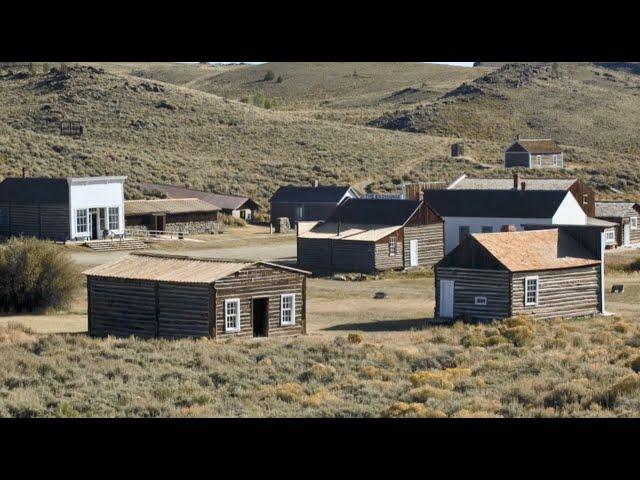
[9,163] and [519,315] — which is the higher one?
[9,163]

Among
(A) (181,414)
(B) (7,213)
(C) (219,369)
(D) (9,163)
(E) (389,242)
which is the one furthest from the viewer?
(D) (9,163)

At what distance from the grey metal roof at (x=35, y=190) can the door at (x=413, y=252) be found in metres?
17.4

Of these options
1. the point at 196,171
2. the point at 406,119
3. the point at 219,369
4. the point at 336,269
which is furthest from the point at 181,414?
the point at 406,119

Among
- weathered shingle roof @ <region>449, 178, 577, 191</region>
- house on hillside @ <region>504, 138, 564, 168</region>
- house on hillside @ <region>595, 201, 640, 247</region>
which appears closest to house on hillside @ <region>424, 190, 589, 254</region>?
house on hillside @ <region>595, 201, 640, 247</region>

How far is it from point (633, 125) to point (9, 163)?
247 feet

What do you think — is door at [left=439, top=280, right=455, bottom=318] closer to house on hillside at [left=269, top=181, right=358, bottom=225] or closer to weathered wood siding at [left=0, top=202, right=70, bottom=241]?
weathered wood siding at [left=0, top=202, right=70, bottom=241]

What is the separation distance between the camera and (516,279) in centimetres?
3584

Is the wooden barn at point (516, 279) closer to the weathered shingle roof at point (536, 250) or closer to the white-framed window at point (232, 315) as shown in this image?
the weathered shingle roof at point (536, 250)

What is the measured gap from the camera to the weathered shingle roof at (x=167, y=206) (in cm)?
6425

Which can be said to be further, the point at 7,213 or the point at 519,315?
the point at 7,213

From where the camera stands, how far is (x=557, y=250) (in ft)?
125

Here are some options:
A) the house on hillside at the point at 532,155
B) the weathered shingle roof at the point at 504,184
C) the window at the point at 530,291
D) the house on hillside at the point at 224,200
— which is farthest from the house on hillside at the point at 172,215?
the house on hillside at the point at 532,155
